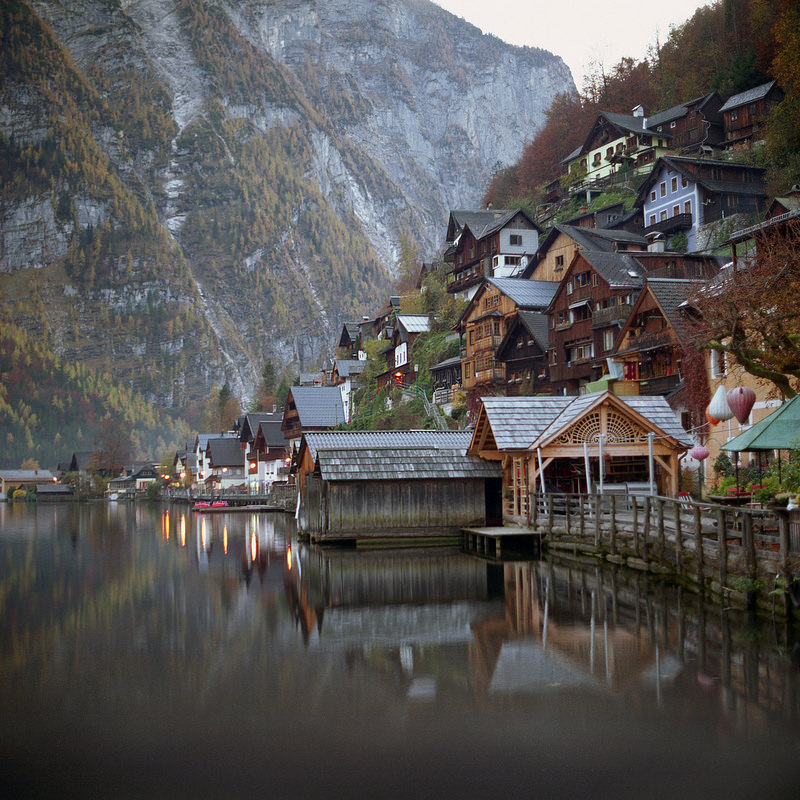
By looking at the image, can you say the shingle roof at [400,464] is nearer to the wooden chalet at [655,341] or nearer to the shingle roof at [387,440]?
the shingle roof at [387,440]

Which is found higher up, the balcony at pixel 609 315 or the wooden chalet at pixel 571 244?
the wooden chalet at pixel 571 244

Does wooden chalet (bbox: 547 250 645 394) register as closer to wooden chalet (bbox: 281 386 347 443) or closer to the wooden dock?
the wooden dock

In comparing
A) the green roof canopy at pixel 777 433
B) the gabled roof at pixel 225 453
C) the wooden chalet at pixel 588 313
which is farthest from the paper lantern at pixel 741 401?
the gabled roof at pixel 225 453

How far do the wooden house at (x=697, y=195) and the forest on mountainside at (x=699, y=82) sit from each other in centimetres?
173

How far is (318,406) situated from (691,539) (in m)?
62.9

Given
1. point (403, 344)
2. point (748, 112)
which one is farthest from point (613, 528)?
point (748, 112)

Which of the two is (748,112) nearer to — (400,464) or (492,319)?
(492,319)

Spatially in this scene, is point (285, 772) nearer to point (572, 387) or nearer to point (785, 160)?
point (572, 387)

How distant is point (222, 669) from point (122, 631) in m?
4.51

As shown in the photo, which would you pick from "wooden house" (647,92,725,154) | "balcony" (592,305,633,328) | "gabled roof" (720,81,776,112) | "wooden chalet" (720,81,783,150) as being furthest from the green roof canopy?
"wooden house" (647,92,725,154)

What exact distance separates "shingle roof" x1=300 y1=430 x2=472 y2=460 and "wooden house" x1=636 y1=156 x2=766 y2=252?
30.6 metres

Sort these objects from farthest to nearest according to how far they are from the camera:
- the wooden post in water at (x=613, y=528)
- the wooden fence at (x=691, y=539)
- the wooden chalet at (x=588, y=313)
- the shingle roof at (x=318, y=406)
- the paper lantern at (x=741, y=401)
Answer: the shingle roof at (x=318, y=406), the wooden chalet at (x=588, y=313), the wooden post in water at (x=613, y=528), the paper lantern at (x=741, y=401), the wooden fence at (x=691, y=539)

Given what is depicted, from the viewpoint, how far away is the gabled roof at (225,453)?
105m

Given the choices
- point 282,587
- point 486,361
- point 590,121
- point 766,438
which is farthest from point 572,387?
point 590,121
